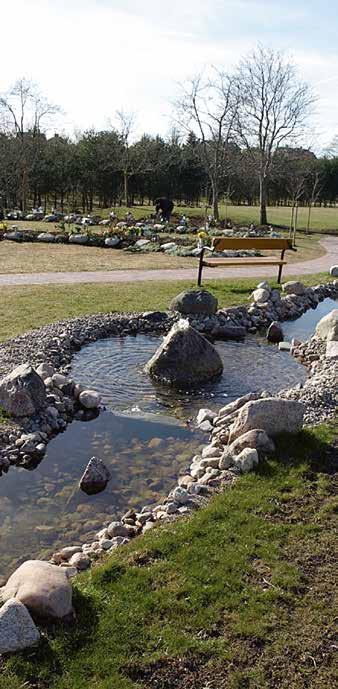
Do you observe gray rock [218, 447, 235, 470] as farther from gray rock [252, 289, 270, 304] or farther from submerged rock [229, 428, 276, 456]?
gray rock [252, 289, 270, 304]

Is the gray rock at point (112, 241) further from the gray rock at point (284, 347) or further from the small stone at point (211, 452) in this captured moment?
the small stone at point (211, 452)

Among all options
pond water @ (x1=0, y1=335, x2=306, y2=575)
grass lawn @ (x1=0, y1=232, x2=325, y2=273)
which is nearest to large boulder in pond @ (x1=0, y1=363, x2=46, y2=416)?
pond water @ (x1=0, y1=335, x2=306, y2=575)

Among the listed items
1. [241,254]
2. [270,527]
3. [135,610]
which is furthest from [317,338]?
[241,254]

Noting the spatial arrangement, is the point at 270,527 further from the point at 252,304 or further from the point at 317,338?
the point at 252,304

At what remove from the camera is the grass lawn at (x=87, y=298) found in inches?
426

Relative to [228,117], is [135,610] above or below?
below

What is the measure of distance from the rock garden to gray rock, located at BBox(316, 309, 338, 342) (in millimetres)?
24

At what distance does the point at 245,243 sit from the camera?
1431 centimetres

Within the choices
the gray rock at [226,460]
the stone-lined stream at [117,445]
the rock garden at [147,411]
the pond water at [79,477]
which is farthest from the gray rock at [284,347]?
the gray rock at [226,460]

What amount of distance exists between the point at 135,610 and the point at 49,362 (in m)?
5.32

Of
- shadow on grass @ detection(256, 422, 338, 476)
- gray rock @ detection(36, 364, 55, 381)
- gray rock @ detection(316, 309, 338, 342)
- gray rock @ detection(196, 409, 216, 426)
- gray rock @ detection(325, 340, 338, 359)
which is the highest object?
gray rock @ detection(316, 309, 338, 342)

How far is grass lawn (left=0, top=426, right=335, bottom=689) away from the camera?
3.24 meters

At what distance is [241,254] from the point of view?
787 inches

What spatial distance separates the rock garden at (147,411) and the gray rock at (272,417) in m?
0.01
